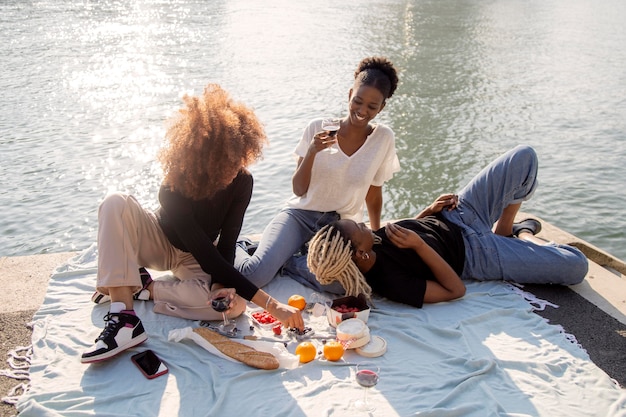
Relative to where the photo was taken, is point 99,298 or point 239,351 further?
point 99,298

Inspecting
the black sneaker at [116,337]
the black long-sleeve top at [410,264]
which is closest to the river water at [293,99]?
the black long-sleeve top at [410,264]

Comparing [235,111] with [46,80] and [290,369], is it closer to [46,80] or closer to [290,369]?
[290,369]

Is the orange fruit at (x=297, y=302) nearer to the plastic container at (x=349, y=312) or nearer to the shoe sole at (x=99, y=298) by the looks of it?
the plastic container at (x=349, y=312)

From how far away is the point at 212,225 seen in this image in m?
4.16

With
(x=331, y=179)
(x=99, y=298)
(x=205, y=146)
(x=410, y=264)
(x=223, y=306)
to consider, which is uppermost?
(x=205, y=146)

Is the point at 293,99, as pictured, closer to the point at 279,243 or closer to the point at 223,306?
the point at 279,243

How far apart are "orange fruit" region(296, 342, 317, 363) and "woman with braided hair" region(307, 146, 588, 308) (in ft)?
1.80

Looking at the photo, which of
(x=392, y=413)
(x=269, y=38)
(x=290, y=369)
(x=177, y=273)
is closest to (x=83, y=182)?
(x=177, y=273)

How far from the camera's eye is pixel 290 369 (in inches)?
146

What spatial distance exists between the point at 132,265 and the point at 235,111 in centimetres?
123

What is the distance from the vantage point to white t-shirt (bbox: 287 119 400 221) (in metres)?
5.00

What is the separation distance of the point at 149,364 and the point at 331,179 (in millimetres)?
2187

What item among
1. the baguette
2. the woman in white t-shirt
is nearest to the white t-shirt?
the woman in white t-shirt

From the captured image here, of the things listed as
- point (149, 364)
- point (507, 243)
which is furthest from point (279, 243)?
point (507, 243)
